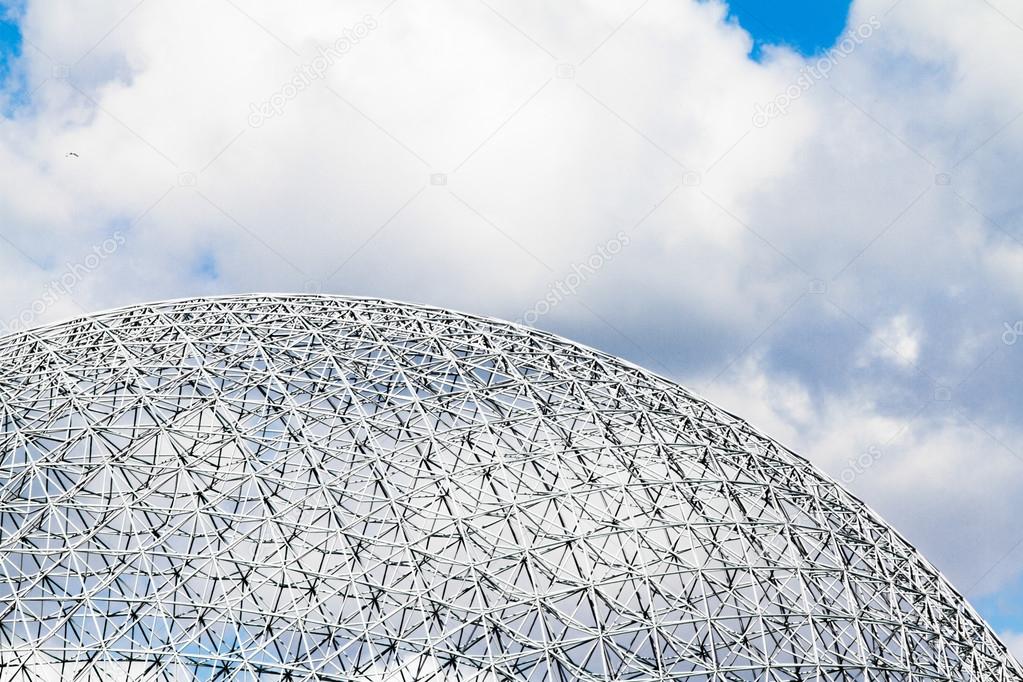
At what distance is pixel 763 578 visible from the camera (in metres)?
36.1

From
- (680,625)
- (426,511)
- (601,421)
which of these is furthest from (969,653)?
(426,511)

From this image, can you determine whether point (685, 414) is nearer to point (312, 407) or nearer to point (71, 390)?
point (312, 407)

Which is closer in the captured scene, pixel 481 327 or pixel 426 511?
pixel 426 511

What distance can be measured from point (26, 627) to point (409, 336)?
50.5 feet

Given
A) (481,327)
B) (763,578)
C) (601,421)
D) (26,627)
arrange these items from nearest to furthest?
(26,627) < (763,578) < (601,421) < (481,327)

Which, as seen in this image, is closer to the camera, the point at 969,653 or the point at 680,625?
the point at 680,625

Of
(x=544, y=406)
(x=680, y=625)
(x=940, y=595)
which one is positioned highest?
(x=544, y=406)

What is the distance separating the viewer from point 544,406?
3897 cm

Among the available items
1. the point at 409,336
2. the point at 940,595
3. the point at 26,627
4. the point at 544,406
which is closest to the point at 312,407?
the point at 409,336

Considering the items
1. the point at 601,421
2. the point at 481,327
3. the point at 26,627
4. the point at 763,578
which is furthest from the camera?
the point at 481,327

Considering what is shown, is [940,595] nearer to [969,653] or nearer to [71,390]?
[969,653]

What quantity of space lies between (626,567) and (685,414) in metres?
8.54

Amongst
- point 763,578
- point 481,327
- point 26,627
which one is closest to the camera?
point 26,627

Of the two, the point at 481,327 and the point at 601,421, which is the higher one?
the point at 481,327
